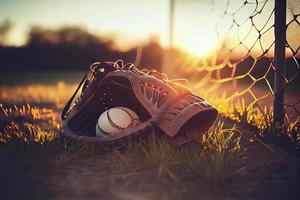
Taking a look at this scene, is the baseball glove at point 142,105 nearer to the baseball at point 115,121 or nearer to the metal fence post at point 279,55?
the baseball at point 115,121

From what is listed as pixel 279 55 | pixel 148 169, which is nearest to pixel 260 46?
pixel 279 55

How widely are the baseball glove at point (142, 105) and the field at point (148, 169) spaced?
0.25ft

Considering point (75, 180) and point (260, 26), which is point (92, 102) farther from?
point (260, 26)

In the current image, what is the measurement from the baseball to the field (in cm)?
16

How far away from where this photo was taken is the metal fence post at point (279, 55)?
3.14 metres

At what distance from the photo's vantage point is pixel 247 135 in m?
3.05

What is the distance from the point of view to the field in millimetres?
2090

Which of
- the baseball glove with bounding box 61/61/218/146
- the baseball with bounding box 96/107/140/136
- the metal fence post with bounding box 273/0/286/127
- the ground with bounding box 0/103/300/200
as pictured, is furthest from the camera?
the metal fence post with bounding box 273/0/286/127

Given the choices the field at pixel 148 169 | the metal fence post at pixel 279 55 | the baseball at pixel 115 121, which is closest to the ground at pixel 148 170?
the field at pixel 148 169

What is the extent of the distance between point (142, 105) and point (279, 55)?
1.12 m

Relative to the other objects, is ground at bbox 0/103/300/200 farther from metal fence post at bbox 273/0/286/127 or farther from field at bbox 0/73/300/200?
metal fence post at bbox 273/0/286/127

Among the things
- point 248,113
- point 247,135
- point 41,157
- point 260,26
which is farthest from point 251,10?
point 41,157

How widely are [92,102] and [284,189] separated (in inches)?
56.4

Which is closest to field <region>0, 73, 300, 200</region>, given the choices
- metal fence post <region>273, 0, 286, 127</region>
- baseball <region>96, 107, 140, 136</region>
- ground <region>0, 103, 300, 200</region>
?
ground <region>0, 103, 300, 200</region>
